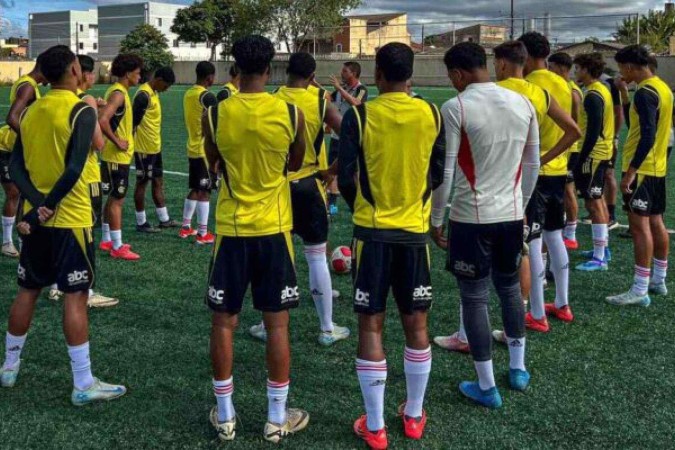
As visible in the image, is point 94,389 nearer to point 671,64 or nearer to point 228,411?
point 228,411

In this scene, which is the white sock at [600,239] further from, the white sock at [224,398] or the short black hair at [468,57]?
the white sock at [224,398]

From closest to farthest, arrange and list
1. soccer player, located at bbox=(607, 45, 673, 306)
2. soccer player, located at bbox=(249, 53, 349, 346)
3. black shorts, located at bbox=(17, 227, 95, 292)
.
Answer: black shorts, located at bbox=(17, 227, 95, 292) → soccer player, located at bbox=(249, 53, 349, 346) → soccer player, located at bbox=(607, 45, 673, 306)

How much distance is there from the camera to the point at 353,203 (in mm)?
3992

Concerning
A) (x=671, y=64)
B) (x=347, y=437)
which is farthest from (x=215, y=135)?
(x=671, y=64)

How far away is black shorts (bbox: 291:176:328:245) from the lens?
5352 mm

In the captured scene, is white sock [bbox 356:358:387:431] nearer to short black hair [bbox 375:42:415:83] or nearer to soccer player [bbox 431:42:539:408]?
soccer player [bbox 431:42:539:408]

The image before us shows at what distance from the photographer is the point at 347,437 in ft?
13.5

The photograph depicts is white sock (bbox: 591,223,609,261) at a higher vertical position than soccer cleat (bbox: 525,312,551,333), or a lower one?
higher

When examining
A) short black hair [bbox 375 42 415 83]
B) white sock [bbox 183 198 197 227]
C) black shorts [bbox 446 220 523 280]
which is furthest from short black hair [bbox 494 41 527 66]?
white sock [bbox 183 198 197 227]

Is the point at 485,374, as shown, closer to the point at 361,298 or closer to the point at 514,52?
the point at 361,298

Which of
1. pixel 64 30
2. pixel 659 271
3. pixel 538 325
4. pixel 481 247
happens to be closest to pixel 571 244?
→ pixel 659 271

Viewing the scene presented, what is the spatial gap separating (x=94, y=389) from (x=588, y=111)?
199 inches

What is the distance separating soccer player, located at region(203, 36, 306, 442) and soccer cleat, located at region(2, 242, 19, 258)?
539cm

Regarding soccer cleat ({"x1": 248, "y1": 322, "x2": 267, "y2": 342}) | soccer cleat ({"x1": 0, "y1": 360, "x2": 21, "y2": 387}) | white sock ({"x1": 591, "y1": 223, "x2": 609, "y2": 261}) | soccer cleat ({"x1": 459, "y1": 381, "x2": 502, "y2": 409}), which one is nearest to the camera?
soccer cleat ({"x1": 459, "y1": 381, "x2": 502, "y2": 409})
